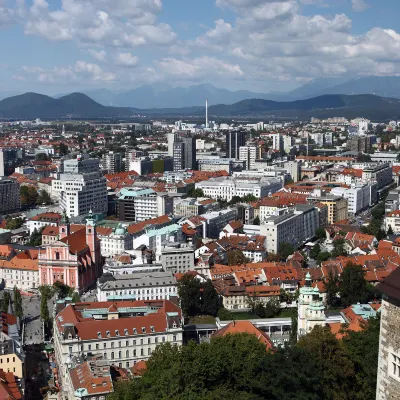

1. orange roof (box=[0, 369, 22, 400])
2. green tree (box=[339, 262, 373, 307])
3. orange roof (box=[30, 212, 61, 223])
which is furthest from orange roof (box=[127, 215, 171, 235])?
orange roof (box=[0, 369, 22, 400])

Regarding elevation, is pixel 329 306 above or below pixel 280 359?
below

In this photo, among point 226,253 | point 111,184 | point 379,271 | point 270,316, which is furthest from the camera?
point 111,184

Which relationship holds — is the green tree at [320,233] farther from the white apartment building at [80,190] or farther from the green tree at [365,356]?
the green tree at [365,356]

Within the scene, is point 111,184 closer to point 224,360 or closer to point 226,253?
point 226,253

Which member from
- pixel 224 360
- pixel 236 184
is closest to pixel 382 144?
pixel 236 184

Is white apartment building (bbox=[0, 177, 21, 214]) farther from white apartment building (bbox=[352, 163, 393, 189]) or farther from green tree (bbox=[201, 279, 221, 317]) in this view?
white apartment building (bbox=[352, 163, 393, 189])

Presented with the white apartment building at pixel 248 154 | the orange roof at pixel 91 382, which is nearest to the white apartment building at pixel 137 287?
the orange roof at pixel 91 382

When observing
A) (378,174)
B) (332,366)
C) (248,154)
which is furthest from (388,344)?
(248,154)

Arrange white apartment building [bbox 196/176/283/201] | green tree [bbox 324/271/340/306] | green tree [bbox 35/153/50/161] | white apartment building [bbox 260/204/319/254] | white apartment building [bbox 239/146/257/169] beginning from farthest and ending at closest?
green tree [bbox 35/153/50/161] → white apartment building [bbox 239/146/257/169] → white apartment building [bbox 196/176/283/201] → white apartment building [bbox 260/204/319/254] → green tree [bbox 324/271/340/306]
